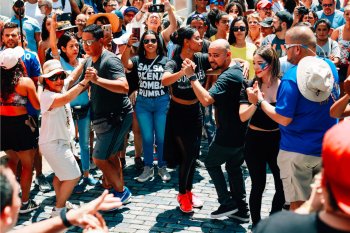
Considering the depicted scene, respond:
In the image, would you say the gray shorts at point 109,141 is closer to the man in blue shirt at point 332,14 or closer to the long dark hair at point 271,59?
the long dark hair at point 271,59

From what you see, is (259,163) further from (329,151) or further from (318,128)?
(329,151)

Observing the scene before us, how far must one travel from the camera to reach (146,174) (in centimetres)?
694

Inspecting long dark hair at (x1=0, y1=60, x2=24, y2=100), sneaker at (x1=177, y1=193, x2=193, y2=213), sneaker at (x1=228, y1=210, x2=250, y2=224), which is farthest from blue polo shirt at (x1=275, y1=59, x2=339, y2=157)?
long dark hair at (x1=0, y1=60, x2=24, y2=100)

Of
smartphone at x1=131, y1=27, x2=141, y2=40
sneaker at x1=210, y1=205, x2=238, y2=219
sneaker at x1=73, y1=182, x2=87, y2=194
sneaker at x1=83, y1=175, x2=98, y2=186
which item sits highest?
smartphone at x1=131, y1=27, x2=141, y2=40

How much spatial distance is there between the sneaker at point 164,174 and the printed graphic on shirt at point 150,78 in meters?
0.89

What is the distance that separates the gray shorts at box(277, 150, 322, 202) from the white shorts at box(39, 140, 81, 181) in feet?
6.55

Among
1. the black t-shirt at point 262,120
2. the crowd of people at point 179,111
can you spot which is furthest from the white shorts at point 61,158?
the black t-shirt at point 262,120

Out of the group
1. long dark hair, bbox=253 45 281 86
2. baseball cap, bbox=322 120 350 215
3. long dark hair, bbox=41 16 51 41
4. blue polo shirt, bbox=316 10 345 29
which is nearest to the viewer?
baseball cap, bbox=322 120 350 215

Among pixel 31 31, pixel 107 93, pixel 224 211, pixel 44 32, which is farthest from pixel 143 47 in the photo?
pixel 31 31

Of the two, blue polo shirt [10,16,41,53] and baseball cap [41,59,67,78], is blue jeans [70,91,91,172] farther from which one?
blue polo shirt [10,16,41,53]

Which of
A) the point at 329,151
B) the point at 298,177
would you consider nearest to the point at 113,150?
the point at 298,177

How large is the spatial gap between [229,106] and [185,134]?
2.49 feet

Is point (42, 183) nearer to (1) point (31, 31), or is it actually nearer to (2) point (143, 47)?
(2) point (143, 47)

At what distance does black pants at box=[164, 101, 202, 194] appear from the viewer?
6070mm
